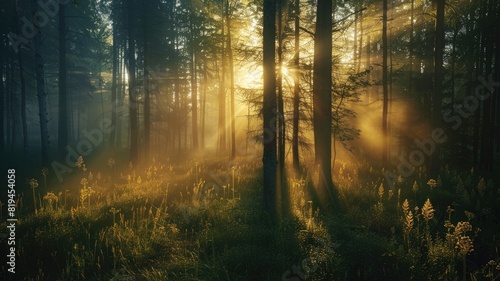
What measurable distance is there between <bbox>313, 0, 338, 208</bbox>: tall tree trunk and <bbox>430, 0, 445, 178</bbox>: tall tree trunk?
17.5 feet

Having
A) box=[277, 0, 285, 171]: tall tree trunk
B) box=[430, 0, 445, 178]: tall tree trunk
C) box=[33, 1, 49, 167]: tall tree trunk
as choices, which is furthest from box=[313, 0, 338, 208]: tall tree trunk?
box=[33, 1, 49, 167]: tall tree trunk

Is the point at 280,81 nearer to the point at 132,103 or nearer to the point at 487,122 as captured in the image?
the point at 132,103

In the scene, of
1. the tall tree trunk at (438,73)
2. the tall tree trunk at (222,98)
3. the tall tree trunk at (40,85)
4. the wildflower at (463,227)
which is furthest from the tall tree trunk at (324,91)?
the tall tree trunk at (222,98)

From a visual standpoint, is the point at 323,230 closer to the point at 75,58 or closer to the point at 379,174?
the point at 379,174

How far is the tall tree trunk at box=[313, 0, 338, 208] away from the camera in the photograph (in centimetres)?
820

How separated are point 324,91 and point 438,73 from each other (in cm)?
Result: 585

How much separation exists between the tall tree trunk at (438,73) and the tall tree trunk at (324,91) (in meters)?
5.34

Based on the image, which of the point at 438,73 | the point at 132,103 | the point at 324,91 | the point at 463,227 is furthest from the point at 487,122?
the point at 132,103

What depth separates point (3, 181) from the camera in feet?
36.6

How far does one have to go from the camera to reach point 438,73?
35.5ft

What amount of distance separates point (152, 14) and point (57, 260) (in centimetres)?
1662

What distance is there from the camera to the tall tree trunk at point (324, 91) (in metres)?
8.20

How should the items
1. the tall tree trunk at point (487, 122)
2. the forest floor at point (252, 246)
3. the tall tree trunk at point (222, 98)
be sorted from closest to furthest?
the forest floor at point (252, 246), the tall tree trunk at point (487, 122), the tall tree trunk at point (222, 98)

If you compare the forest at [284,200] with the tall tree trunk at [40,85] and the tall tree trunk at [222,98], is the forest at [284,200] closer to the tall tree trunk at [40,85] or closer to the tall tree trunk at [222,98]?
the tall tree trunk at [40,85]
